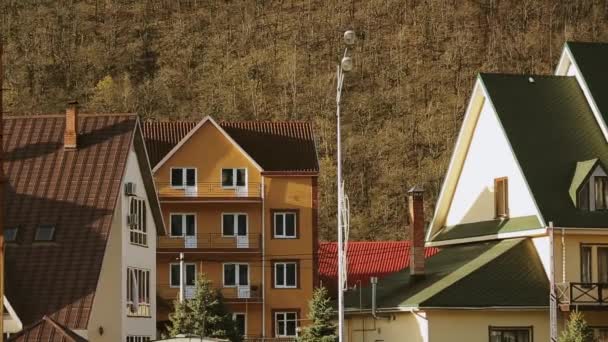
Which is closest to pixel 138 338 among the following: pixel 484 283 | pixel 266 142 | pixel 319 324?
pixel 319 324

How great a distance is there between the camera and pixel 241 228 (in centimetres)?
7281

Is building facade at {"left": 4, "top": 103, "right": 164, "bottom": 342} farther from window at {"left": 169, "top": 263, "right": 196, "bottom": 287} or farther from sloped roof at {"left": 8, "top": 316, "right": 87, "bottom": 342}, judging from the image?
window at {"left": 169, "top": 263, "right": 196, "bottom": 287}

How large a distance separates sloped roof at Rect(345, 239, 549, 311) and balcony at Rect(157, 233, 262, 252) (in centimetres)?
1935

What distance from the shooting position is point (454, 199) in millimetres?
56906

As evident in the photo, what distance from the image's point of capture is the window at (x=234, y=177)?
7325cm

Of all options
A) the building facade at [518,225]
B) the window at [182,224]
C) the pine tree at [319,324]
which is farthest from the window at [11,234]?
the window at [182,224]

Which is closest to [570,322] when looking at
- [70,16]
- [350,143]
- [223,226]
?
[223,226]

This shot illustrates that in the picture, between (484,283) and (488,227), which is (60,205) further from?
(488,227)

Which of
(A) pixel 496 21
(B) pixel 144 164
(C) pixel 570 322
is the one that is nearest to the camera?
(C) pixel 570 322

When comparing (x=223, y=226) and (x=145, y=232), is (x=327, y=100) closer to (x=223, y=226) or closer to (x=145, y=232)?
(x=223, y=226)

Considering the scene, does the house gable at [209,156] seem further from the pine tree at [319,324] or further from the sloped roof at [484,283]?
the pine tree at [319,324]

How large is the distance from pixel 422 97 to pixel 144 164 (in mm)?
77758

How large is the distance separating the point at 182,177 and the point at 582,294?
1088 inches

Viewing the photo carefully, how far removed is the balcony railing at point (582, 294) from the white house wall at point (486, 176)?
3424 mm
